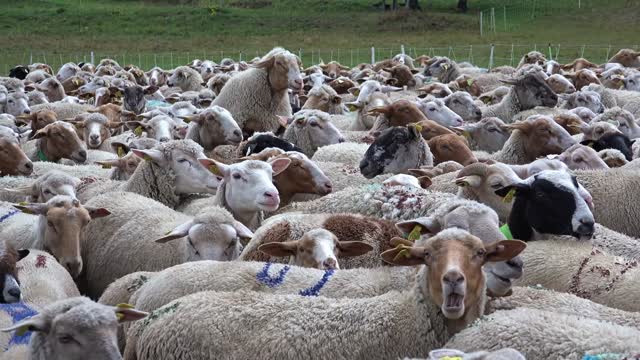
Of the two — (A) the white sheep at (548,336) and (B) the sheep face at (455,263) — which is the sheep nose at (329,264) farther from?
(A) the white sheep at (548,336)

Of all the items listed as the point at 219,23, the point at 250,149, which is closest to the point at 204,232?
the point at 250,149

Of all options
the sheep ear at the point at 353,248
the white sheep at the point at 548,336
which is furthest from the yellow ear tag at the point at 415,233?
the white sheep at the point at 548,336

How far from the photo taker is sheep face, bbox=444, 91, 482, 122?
11477 mm

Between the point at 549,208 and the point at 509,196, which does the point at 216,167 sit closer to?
the point at 509,196

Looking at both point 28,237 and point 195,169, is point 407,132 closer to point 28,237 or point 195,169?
point 195,169

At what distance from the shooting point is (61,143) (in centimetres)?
931

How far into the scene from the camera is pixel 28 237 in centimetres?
661

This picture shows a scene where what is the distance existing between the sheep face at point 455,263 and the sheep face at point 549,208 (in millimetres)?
1427

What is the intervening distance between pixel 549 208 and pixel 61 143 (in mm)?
5424

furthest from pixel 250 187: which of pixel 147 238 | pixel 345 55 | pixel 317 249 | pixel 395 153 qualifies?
pixel 345 55

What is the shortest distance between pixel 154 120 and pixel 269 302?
19.8 feet

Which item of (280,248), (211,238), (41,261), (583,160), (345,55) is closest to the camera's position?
(280,248)

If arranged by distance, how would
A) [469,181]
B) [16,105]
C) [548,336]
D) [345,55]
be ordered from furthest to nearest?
[345,55], [16,105], [469,181], [548,336]

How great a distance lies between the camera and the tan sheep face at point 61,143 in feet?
30.4
